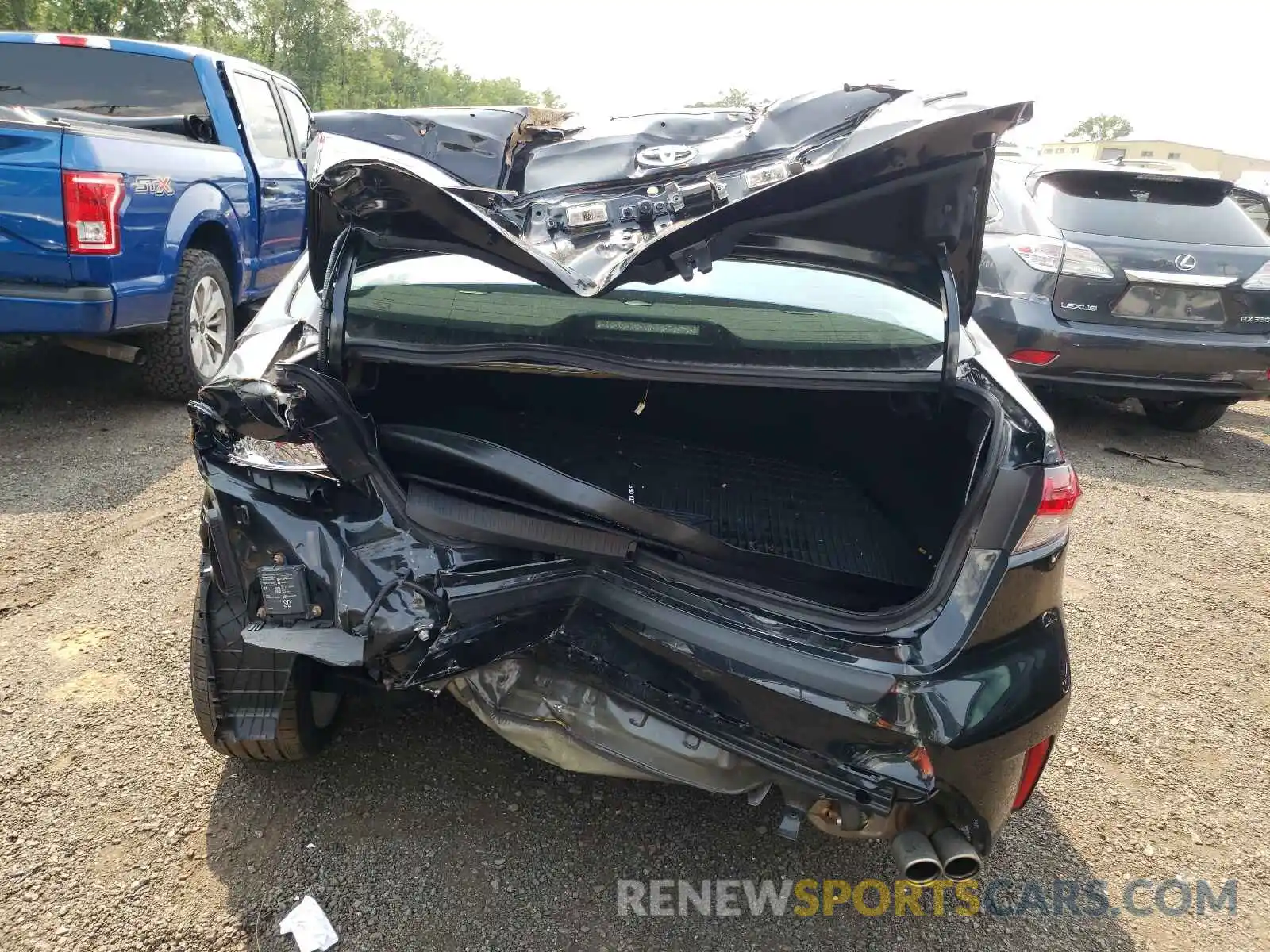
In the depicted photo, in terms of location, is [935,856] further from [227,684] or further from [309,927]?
[227,684]

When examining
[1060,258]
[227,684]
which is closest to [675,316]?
[227,684]

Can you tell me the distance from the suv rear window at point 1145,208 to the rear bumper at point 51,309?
218 inches

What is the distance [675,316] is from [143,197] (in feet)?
12.1

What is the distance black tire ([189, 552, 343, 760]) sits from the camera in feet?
6.59

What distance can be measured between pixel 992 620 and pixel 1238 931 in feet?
3.93

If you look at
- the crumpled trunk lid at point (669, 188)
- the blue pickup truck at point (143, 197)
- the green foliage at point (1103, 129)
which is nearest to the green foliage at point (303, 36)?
the blue pickup truck at point (143, 197)

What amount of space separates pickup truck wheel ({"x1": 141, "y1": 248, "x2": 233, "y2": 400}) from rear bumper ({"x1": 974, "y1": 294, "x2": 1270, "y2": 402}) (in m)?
4.82

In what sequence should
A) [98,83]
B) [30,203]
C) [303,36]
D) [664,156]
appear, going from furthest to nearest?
[303,36], [98,83], [30,203], [664,156]

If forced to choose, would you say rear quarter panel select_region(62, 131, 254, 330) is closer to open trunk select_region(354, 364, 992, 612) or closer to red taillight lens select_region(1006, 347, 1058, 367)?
open trunk select_region(354, 364, 992, 612)

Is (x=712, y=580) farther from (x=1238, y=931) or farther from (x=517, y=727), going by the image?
(x=1238, y=931)

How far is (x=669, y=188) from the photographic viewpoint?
2154 mm

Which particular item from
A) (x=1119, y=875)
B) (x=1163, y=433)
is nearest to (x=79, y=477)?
(x=1119, y=875)

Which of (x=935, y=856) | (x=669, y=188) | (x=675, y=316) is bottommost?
(x=935, y=856)

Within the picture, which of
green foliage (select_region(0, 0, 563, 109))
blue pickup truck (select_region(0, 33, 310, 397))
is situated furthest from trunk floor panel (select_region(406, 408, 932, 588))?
green foliage (select_region(0, 0, 563, 109))
